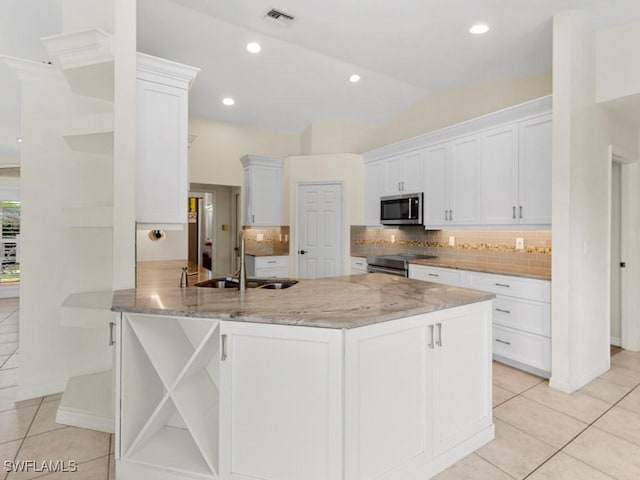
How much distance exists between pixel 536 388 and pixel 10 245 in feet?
29.9

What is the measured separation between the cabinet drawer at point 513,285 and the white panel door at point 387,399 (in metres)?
1.86

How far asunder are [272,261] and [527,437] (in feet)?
13.7

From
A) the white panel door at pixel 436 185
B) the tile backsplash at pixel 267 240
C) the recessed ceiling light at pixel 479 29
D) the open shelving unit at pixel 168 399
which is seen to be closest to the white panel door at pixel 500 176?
the white panel door at pixel 436 185

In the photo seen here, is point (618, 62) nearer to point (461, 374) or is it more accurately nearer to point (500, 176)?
point (500, 176)

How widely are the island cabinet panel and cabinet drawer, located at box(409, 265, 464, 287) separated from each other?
2.59m

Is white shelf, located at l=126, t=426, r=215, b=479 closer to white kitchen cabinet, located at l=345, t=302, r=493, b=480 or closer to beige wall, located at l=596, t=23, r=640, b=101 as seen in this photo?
white kitchen cabinet, located at l=345, t=302, r=493, b=480

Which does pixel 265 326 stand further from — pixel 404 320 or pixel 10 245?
pixel 10 245

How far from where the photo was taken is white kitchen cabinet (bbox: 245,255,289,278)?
5.55 m

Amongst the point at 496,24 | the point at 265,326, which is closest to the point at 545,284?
the point at 496,24

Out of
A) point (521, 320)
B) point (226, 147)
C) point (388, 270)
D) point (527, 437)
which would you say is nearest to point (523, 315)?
point (521, 320)

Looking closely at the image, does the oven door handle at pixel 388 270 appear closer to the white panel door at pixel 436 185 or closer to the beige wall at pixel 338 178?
the beige wall at pixel 338 178

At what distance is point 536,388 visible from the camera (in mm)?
2850

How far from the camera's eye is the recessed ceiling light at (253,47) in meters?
4.02

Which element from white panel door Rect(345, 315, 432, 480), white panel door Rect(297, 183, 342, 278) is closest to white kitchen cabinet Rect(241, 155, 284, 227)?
white panel door Rect(297, 183, 342, 278)
